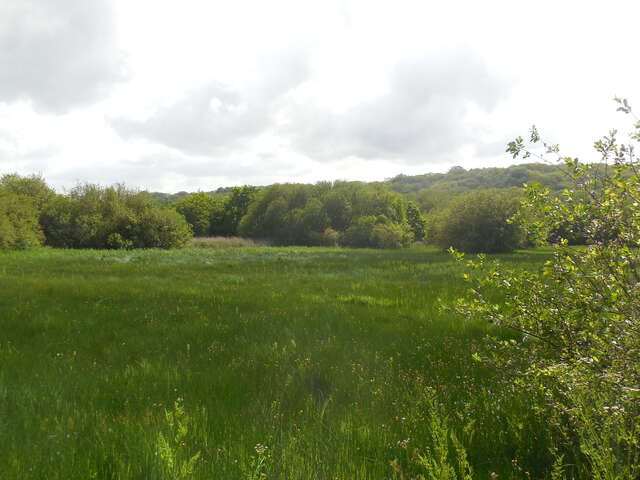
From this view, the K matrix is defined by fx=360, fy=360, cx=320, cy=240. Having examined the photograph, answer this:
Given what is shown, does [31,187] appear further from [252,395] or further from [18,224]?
[252,395]

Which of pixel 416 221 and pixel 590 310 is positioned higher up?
pixel 416 221

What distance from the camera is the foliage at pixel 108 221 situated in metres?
45.4

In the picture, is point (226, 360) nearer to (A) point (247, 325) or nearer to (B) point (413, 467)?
(A) point (247, 325)

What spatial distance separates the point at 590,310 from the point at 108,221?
51.8 meters

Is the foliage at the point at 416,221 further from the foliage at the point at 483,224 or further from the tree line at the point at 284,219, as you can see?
the foliage at the point at 483,224

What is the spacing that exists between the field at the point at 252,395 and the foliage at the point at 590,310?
0.63 metres

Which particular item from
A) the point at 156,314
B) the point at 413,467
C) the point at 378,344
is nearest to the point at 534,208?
the point at 413,467

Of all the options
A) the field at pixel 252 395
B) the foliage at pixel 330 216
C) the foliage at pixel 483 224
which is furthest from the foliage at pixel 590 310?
the foliage at pixel 330 216

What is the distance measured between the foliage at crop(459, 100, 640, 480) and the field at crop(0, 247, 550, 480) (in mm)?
633

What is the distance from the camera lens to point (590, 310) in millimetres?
3312

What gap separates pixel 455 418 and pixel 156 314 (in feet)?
26.7

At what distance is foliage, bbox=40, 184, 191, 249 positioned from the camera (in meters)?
45.4

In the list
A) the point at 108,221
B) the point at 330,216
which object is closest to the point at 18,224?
the point at 108,221

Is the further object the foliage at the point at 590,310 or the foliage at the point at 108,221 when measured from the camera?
the foliage at the point at 108,221
